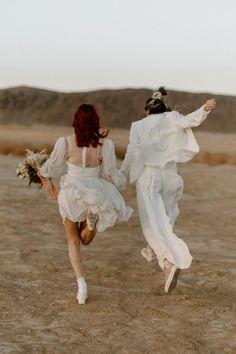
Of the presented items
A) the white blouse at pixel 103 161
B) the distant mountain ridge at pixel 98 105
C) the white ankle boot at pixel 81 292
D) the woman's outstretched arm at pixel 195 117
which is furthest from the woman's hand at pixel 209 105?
the distant mountain ridge at pixel 98 105

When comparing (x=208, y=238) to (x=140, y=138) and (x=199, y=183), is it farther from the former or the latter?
(x=199, y=183)

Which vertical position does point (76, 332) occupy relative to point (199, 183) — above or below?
above

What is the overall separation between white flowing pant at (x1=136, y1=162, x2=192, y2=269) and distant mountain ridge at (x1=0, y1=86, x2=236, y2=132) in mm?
72353

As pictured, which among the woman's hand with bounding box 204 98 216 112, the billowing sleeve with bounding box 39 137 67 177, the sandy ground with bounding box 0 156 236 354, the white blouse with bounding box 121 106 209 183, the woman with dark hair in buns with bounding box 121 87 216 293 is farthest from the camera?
the white blouse with bounding box 121 106 209 183

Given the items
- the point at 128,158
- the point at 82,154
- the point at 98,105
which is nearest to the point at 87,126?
the point at 82,154

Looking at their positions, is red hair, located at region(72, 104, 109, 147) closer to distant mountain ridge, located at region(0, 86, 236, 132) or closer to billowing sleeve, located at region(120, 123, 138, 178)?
billowing sleeve, located at region(120, 123, 138, 178)

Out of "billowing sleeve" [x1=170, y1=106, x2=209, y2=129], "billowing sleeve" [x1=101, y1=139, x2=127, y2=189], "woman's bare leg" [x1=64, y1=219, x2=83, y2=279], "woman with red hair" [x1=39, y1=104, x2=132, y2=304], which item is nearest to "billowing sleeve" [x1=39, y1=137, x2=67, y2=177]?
"woman with red hair" [x1=39, y1=104, x2=132, y2=304]

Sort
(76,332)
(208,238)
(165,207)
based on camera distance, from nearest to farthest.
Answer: (76,332) < (165,207) < (208,238)

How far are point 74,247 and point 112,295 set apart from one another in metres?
0.83

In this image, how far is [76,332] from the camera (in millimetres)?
7289

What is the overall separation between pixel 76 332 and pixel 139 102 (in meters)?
80.2

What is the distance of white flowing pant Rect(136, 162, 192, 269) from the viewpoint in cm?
853

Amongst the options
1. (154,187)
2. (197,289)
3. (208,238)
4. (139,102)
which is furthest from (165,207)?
(139,102)

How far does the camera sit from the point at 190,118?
341 inches
